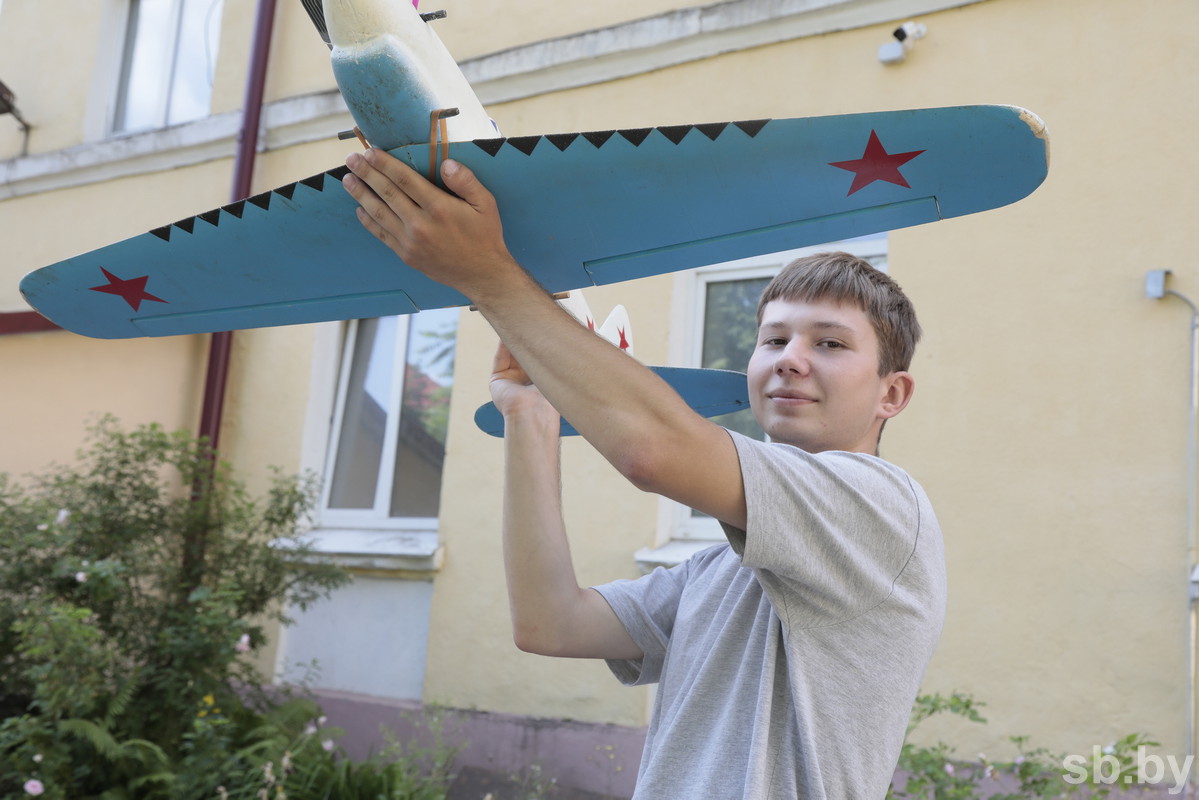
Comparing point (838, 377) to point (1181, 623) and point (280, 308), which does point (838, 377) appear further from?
point (1181, 623)

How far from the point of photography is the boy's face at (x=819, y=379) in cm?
150

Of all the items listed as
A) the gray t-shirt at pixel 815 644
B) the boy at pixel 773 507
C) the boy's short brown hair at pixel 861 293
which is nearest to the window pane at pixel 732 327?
the boy's short brown hair at pixel 861 293

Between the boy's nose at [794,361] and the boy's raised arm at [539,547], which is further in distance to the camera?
the boy's raised arm at [539,547]

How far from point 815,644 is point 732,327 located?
3.56 meters

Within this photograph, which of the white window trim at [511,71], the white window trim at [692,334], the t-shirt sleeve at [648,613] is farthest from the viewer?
the white window trim at [511,71]

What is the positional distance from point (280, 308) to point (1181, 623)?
3.09 m

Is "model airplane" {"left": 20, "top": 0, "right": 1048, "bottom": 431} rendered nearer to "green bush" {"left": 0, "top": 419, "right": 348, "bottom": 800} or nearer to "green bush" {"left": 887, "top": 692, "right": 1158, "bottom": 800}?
"green bush" {"left": 887, "top": 692, "right": 1158, "bottom": 800}

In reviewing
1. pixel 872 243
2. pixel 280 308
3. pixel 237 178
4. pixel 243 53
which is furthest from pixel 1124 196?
pixel 243 53

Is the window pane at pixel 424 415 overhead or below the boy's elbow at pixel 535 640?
overhead

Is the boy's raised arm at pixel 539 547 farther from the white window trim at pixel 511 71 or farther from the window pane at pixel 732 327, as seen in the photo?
the white window trim at pixel 511 71

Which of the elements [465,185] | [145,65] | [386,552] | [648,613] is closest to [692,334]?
[386,552]

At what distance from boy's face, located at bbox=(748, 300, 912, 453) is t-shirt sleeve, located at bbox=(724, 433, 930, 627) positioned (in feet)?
0.52

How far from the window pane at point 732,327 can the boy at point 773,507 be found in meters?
3.10

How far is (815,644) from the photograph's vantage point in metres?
1.31
